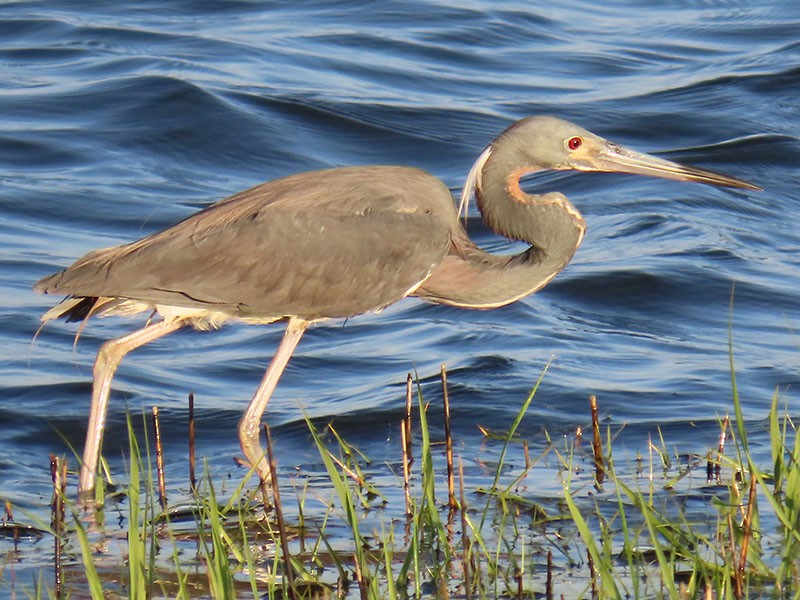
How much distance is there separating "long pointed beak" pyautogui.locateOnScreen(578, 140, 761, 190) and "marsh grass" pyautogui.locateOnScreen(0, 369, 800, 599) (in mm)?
1170

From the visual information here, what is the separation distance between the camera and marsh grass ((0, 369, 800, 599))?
387cm

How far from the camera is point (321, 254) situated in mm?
6105

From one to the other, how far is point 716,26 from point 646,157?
10.8 metres

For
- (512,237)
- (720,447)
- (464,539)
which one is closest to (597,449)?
(720,447)

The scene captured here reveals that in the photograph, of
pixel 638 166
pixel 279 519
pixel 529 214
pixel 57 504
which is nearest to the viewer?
pixel 279 519

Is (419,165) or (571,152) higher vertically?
(571,152)

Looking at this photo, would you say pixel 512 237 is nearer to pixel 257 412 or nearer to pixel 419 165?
pixel 257 412

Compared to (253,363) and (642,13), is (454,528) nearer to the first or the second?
(253,363)

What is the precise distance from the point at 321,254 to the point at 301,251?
3.3 inches

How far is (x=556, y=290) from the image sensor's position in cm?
991

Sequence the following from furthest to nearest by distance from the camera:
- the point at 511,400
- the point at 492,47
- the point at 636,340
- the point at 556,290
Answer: the point at 492,47, the point at 556,290, the point at 636,340, the point at 511,400

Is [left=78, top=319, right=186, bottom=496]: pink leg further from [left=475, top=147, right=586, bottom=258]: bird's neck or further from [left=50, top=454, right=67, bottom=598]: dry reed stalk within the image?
[left=475, top=147, right=586, bottom=258]: bird's neck

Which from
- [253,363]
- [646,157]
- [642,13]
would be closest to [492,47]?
[642,13]

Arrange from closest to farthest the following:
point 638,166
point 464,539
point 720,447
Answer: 1. point 464,539
2. point 720,447
3. point 638,166
